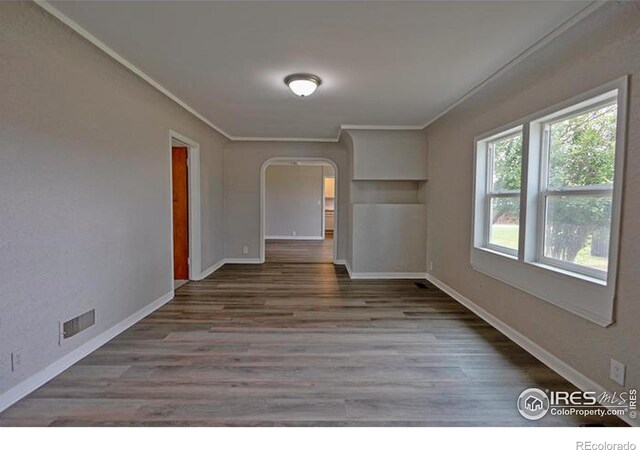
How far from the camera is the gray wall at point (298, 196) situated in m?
10.3

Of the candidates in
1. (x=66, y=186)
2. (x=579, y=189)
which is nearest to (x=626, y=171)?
(x=579, y=189)

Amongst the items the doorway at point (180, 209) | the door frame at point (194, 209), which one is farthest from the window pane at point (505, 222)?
the doorway at point (180, 209)

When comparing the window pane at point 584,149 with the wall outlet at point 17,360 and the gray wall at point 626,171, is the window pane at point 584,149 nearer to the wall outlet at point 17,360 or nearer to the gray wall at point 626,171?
the gray wall at point 626,171

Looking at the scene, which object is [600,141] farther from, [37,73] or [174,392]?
[37,73]

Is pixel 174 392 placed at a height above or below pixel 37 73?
below

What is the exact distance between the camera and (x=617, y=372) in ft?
6.36

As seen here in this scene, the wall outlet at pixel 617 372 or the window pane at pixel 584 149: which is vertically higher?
the window pane at pixel 584 149

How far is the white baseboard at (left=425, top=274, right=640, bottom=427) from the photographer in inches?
83.8

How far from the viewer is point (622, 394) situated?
75.0 inches

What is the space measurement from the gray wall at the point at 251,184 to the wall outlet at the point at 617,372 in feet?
14.6

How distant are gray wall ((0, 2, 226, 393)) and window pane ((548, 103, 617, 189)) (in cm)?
352

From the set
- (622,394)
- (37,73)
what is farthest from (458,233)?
(37,73)

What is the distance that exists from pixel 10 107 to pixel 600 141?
369cm

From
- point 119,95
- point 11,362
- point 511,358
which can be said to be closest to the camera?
point 11,362
